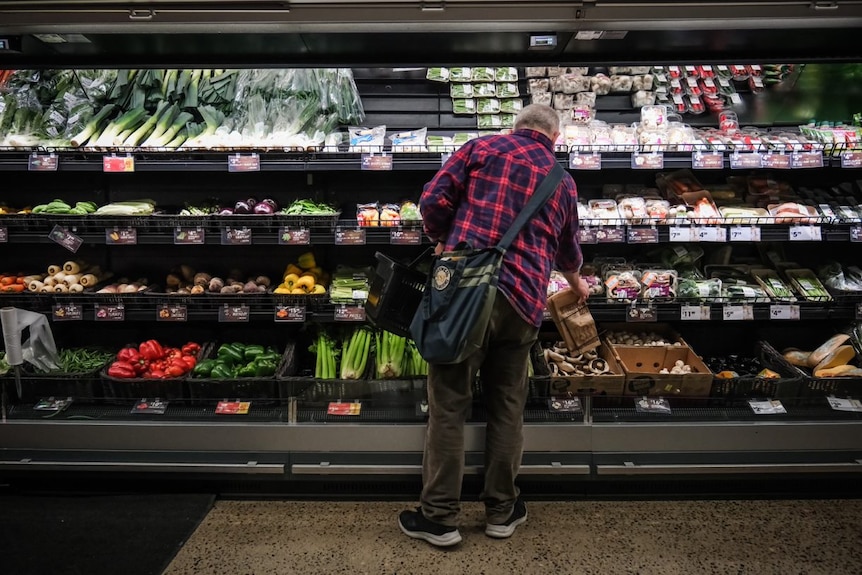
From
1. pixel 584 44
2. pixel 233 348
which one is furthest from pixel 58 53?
pixel 584 44

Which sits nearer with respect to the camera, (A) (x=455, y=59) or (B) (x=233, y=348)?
(A) (x=455, y=59)

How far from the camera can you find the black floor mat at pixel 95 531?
2496mm

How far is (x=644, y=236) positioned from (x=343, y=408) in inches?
68.2

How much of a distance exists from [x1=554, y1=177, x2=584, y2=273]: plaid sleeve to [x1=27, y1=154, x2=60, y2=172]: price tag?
8.17 ft

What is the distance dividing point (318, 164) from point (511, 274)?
1.19 metres

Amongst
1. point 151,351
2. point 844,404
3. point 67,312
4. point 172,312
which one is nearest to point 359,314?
point 172,312

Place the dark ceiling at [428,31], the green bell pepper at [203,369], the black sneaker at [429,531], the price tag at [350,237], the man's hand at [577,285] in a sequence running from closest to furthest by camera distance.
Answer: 1. the dark ceiling at [428,31]
2. the black sneaker at [429,531]
3. the man's hand at [577,285]
4. the price tag at [350,237]
5. the green bell pepper at [203,369]

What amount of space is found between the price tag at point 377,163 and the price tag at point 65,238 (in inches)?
60.5

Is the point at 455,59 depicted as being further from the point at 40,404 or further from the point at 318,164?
the point at 40,404

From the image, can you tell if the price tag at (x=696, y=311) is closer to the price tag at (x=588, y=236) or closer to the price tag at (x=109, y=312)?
the price tag at (x=588, y=236)

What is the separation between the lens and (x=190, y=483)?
303 centimetres

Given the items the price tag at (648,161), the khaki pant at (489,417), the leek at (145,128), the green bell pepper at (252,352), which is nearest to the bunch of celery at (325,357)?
the green bell pepper at (252,352)

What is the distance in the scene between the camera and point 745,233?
121 inches

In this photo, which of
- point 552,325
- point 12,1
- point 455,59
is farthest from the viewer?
point 552,325
